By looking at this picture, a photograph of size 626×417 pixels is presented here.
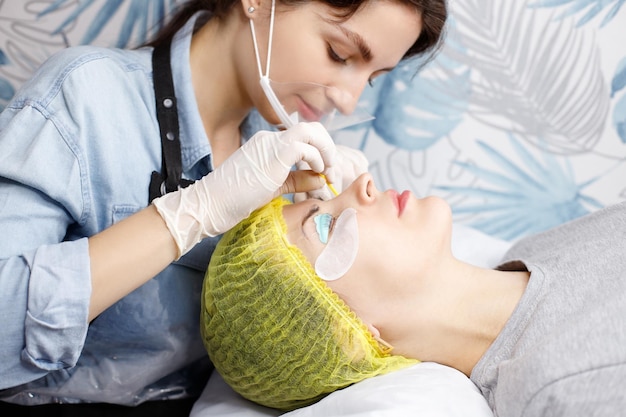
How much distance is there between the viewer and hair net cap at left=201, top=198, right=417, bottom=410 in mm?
1203

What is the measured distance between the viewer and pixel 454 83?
189 cm

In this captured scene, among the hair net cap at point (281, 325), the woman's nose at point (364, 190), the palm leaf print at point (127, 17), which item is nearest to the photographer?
the hair net cap at point (281, 325)

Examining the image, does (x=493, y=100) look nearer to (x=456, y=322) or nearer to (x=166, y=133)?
(x=456, y=322)

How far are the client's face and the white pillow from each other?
0.12m

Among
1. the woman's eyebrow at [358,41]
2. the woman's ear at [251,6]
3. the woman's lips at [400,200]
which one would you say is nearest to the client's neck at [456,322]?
the woman's lips at [400,200]

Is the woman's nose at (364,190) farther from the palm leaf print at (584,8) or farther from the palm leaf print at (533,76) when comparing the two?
the palm leaf print at (584,8)

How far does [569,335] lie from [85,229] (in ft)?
3.03

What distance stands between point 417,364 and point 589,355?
0.35 meters

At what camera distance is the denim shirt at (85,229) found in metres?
1.08

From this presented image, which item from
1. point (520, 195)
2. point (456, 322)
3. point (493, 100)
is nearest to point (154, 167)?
point (456, 322)

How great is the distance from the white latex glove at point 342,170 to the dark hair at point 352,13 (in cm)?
30

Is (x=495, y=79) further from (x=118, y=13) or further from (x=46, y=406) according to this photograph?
(x=46, y=406)

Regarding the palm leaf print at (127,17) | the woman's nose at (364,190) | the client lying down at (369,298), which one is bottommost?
the client lying down at (369,298)

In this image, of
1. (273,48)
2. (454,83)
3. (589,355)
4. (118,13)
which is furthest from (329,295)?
(118,13)
